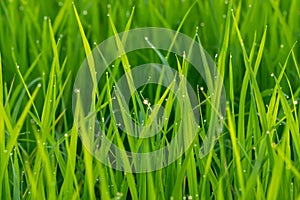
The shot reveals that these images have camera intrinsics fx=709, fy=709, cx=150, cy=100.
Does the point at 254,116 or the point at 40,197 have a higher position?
the point at 254,116

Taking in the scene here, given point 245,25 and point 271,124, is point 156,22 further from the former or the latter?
point 271,124

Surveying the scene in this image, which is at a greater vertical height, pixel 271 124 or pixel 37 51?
pixel 37 51

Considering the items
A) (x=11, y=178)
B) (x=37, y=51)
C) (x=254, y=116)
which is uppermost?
(x=37, y=51)

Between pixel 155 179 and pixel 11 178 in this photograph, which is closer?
pixel 155 179

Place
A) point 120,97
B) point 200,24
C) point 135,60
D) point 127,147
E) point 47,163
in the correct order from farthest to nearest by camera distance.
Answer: point 200,24 → point 135,60 → point 127,147 → point 120,97 → point 47,163

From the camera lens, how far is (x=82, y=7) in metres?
1.80

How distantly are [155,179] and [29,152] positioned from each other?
0.39 m

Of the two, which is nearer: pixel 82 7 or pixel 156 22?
pixel 156 22

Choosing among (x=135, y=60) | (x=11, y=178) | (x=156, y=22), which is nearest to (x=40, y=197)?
(x=11, y=178)

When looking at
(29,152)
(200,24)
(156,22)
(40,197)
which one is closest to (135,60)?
(156,22)

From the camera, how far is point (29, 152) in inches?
56.5

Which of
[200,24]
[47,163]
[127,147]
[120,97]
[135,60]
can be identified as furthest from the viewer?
[200,24]

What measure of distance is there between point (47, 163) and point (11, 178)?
0.23 m

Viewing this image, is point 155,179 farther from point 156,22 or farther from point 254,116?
point 156,22
